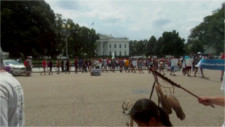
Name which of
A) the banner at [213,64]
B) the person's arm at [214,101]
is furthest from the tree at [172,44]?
the person's arm at [214,101]

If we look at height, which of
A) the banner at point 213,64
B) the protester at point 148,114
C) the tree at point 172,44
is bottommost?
the banner at point 213,64

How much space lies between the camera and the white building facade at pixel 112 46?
13500 cm

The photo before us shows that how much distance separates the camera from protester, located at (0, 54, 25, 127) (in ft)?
6.28

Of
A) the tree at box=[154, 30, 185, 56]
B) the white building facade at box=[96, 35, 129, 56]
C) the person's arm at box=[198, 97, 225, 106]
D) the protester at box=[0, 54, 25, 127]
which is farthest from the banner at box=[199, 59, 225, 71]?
the white building facade at box=[96, 35, 129, 56]

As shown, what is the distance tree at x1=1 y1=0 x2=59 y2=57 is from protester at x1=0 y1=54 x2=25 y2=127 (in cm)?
4325

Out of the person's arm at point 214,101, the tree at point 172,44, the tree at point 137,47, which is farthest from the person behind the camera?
the tree at point 137,47

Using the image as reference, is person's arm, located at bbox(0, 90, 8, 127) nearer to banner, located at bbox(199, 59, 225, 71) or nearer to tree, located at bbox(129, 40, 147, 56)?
banner, located at bbox(199, 59, 225, 71)

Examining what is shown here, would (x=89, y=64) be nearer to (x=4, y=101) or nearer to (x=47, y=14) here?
(x=47, y=14)

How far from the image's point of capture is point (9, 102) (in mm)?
2020

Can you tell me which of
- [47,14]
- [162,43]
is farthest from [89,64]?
[162,43]

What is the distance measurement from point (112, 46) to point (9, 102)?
135545mm

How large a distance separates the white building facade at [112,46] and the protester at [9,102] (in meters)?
133

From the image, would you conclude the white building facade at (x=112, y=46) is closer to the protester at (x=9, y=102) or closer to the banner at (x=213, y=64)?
the banner at (x=213, y=64)

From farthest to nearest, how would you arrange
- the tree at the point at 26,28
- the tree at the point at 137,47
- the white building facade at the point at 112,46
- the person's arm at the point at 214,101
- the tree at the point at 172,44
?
the tree at the point at 137,47
the white building facade at the point at 112,46
the tree at the point at 172,44
the tree at the point at 26,28
the person's arm at the point at 214,101
